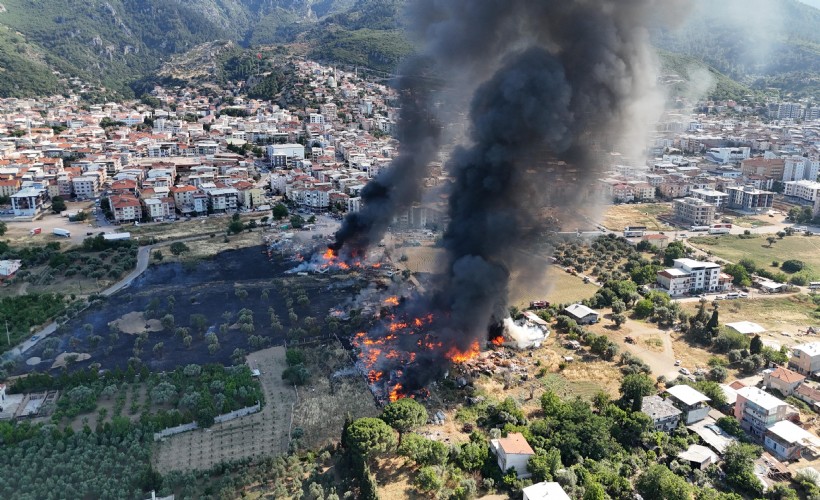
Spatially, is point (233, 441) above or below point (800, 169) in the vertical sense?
below

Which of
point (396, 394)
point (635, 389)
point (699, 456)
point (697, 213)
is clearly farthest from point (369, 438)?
point (697, 213)

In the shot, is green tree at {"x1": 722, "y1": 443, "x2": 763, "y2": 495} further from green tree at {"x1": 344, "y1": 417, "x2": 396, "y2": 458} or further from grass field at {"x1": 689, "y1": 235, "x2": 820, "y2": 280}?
grass field at {"x1": 689, "y1": 235, "x2": 820, "y2": 280}

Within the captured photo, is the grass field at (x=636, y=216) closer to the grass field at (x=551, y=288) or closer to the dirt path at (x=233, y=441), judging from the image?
the grass field at (x=551, y=288)

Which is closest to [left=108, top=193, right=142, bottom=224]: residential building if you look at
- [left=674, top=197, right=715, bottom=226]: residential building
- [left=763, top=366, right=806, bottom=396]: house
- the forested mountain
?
[left=763, top=366, right=806, bottom=396]: house

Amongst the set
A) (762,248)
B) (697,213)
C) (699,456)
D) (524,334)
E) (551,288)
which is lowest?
(699,456)

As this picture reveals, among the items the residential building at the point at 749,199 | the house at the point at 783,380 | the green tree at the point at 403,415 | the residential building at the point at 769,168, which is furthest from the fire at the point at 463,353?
the residential building at the point at 769,168

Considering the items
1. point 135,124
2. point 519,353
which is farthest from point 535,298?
point 135,124

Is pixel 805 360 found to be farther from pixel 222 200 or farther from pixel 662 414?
pixel 222 200
